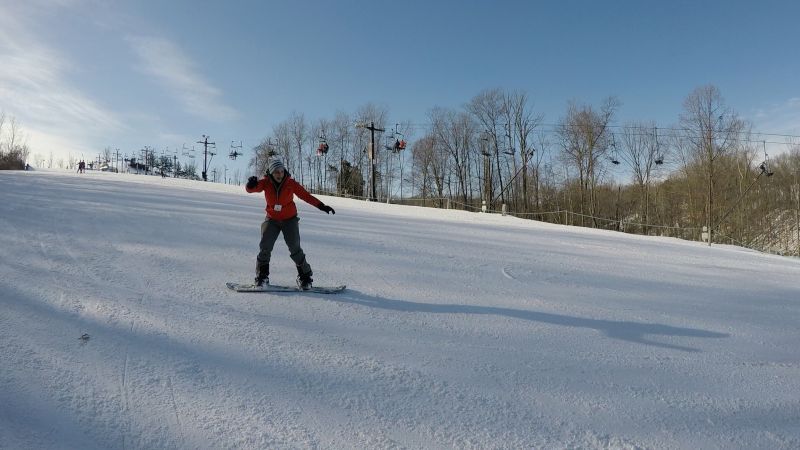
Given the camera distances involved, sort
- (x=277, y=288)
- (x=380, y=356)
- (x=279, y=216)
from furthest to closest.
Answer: (x=279, y=216)
(x=277, y=288)
(x=380, y=356)

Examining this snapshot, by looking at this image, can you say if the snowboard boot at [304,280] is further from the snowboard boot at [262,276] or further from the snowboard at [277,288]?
the snowboard boot at [262,276]

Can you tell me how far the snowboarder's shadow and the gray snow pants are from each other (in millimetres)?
638

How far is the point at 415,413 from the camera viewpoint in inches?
99.1

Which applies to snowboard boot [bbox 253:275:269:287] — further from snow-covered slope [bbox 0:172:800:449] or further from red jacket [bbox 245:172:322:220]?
red jacket [bbox 245:172:322:220]

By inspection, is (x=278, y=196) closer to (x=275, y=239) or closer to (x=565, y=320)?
(x=275, y=239)

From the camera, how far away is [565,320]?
4297 millimetres

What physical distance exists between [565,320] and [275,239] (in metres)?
3.35

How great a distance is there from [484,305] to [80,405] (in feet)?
11.7

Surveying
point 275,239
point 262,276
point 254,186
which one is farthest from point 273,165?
point 262,276

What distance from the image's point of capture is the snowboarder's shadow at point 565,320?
3.98 meters

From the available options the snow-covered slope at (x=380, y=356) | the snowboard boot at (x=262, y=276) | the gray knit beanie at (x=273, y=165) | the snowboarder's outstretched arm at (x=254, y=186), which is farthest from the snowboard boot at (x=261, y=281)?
the gray knit beanie at (x=273, y=165)

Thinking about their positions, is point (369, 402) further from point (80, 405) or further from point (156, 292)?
point (156, 292)

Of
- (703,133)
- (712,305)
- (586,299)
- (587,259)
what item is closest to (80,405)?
(586,299)

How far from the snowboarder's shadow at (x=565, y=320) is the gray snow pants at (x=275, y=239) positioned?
64 cm
